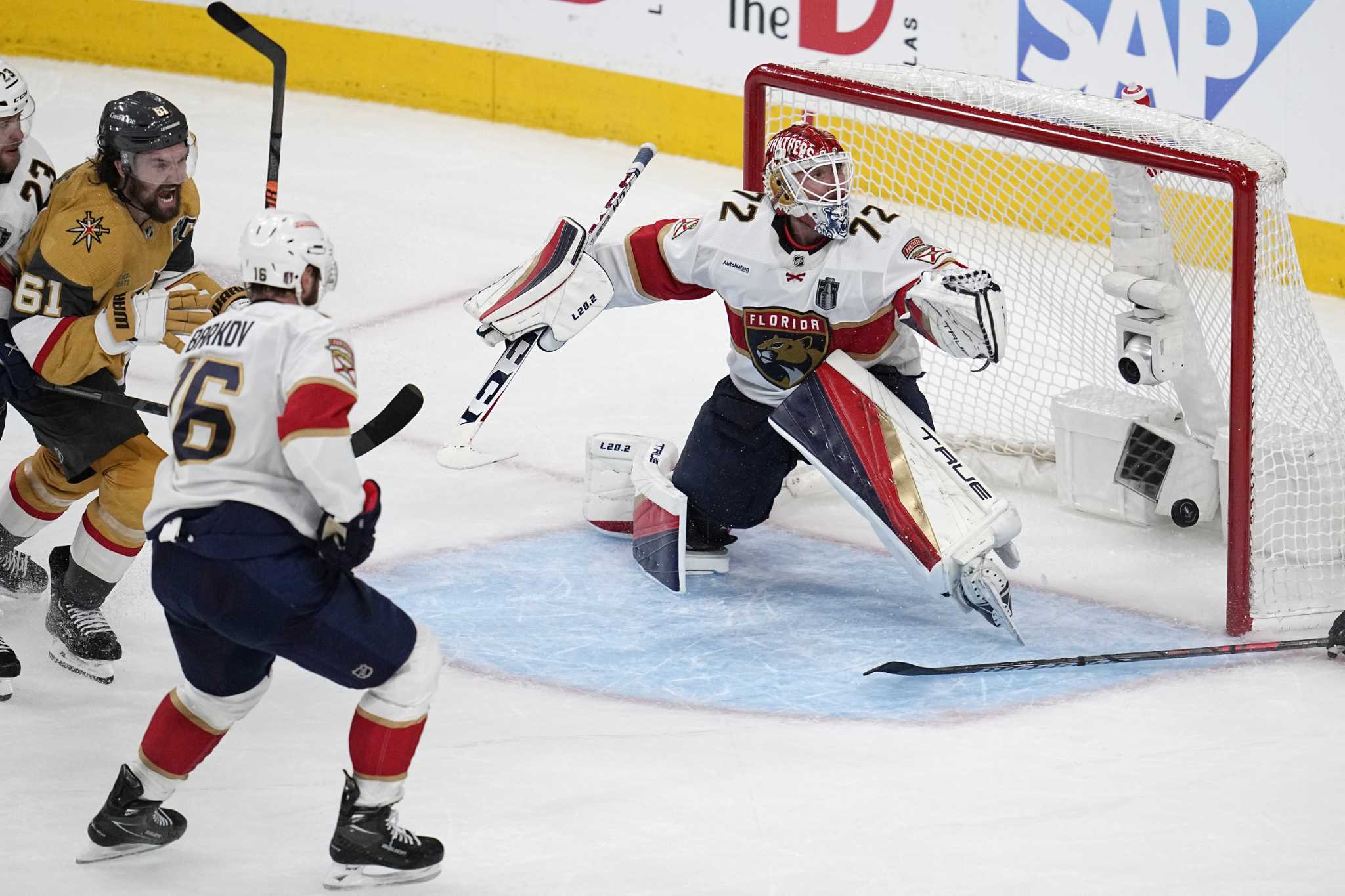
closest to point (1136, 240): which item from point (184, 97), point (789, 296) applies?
point (789, 296)

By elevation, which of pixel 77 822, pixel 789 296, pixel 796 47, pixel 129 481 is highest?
pixel 796 47

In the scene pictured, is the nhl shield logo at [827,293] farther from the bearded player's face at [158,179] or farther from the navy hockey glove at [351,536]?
the navy hockey glove at [351,536]

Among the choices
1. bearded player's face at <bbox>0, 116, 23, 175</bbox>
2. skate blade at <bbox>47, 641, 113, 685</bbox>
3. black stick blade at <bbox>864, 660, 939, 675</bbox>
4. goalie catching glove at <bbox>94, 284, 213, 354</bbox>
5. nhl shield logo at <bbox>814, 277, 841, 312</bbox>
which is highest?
bearded player's face at <bbox>0, 116, 23, 175</bbox>

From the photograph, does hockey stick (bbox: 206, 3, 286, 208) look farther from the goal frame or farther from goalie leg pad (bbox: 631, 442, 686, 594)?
the goal frame

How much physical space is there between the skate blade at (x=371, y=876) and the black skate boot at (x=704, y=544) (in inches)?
55.3

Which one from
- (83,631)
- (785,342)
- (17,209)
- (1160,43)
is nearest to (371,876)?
(83,631)

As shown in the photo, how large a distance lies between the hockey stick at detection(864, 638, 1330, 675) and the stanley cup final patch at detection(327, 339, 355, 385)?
1.31m

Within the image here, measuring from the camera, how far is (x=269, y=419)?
270cm

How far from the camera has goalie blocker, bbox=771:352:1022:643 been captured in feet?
12.2

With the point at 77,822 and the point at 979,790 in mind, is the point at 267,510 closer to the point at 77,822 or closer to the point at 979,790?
the point at 77,822

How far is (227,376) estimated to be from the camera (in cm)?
269

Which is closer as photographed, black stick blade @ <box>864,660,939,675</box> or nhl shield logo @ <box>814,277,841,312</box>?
black stick blade @ <box>864,660,939,675</box>

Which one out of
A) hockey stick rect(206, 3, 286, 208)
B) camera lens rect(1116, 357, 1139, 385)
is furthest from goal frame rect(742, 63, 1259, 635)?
hockey stick rect(206, 3, 286, 208)

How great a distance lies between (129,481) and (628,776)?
44.1 inches
